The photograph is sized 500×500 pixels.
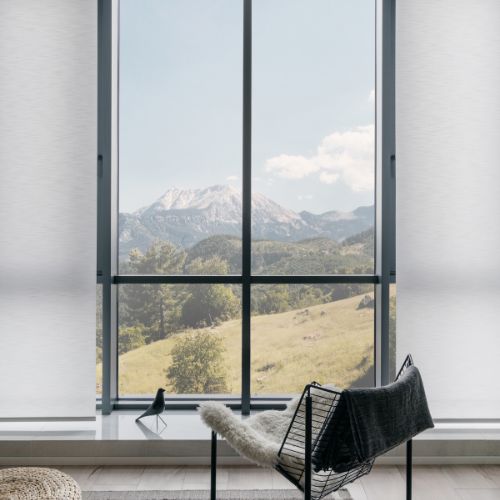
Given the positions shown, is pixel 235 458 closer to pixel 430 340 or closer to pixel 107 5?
pixel 430 340

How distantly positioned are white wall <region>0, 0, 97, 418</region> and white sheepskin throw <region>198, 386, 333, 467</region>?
121 centimetres

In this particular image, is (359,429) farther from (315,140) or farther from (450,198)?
(315,140)

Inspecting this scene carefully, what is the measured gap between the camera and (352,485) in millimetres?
2525

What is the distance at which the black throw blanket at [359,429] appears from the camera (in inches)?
62.3

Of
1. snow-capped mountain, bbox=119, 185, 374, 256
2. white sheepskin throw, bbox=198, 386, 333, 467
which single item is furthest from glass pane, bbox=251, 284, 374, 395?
white sheepskin throw, bbox=198, 386, 333, 467

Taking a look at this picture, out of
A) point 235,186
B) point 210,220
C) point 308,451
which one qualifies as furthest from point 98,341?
point 308,451

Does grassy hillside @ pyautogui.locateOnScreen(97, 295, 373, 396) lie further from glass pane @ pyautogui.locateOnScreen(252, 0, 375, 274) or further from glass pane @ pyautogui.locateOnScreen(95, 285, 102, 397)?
glass pane @ pyautogui.locateOnScreen(252, 0, 375, 274)

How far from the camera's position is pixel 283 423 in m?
2.12

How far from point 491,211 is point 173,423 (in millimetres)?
2196

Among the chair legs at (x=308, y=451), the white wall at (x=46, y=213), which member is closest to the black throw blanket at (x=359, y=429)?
the chair legs at (x=308, y=451)

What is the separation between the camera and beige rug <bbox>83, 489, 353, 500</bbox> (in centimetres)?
236

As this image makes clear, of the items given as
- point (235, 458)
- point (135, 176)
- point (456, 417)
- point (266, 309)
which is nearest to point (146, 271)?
point (135, 176)

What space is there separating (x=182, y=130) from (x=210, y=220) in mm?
633

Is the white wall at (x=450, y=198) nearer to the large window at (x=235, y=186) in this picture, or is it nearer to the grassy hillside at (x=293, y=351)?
the large window at (x=235, y=186)
